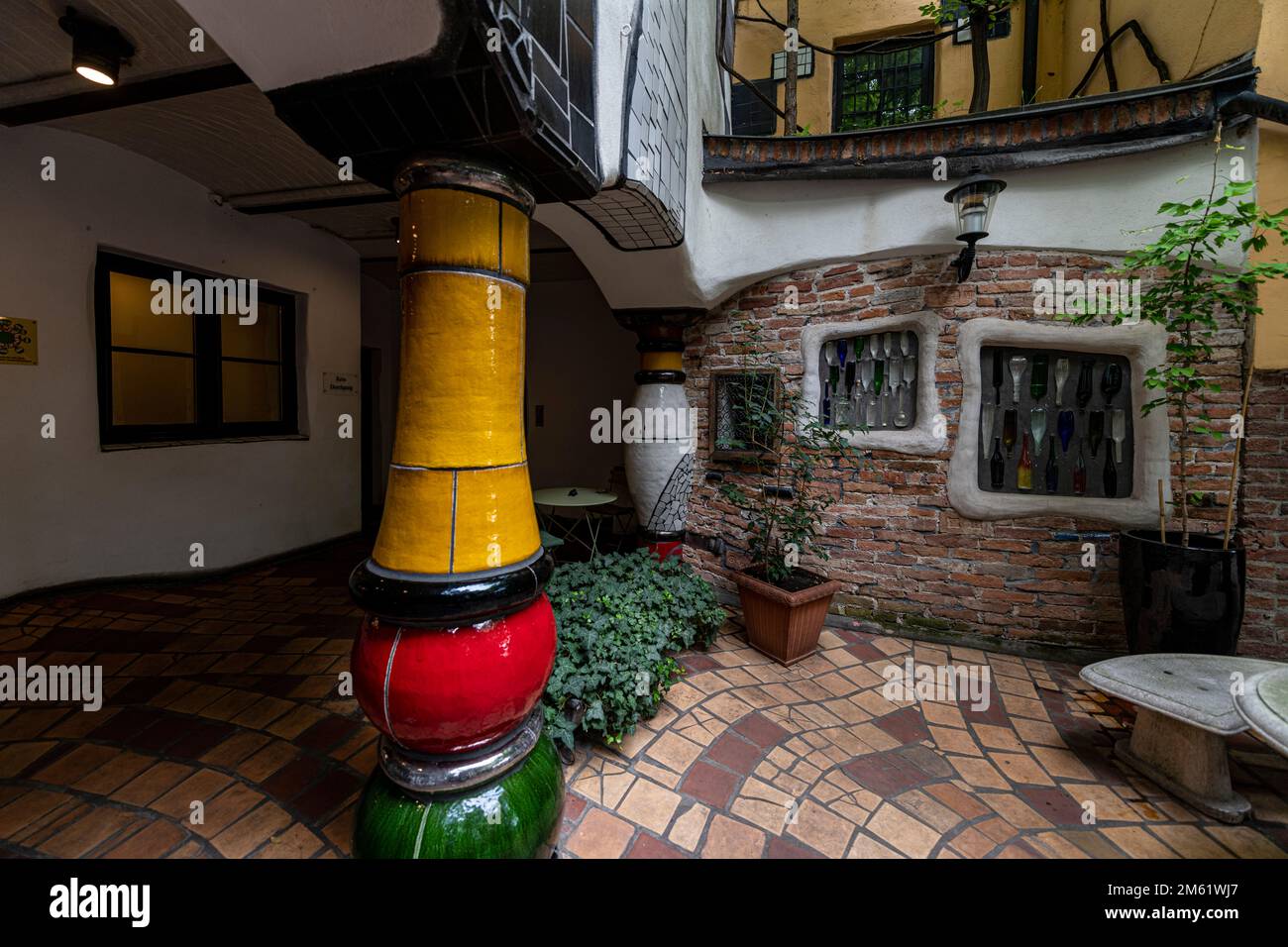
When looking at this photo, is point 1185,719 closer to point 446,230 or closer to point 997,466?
point 997,466

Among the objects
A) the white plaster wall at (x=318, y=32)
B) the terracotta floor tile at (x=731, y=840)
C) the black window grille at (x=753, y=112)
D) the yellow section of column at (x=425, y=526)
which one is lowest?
the terracotta floor tile at (x=731, y=840)

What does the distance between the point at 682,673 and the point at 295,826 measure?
5.59 feet

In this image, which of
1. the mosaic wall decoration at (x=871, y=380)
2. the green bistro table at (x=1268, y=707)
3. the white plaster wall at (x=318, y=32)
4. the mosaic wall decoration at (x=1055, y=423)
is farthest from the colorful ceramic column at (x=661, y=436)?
the green bistro table at (x=1268, y=707)

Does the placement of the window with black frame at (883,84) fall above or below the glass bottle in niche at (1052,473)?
above

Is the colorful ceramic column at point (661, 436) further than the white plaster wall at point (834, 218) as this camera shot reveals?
Yes

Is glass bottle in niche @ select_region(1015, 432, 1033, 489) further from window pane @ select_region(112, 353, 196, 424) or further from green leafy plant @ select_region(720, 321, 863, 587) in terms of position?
window pane @ select_region(112, 353, 196, 424)

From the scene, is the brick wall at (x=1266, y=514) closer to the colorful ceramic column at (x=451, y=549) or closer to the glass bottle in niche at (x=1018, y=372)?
the glass bottle in niche at (x=1018, y=372)

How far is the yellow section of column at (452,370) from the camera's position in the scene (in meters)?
1.22

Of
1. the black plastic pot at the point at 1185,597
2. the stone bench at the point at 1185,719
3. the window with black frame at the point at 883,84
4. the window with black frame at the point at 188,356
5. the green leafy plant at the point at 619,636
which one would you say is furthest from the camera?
the window with black frame at the point at 883,84

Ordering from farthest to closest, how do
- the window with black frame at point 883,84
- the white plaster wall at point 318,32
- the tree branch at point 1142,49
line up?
1. the window with black frame at point 883,84
2. the tree branch at point 1142,49
3. the white plaster wall at point 318,32

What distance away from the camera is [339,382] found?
5.05m

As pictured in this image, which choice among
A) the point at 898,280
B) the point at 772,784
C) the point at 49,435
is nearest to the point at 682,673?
the point at 772,784

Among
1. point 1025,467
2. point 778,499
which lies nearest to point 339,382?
point 778,499

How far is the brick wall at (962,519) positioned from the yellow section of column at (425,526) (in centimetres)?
288
